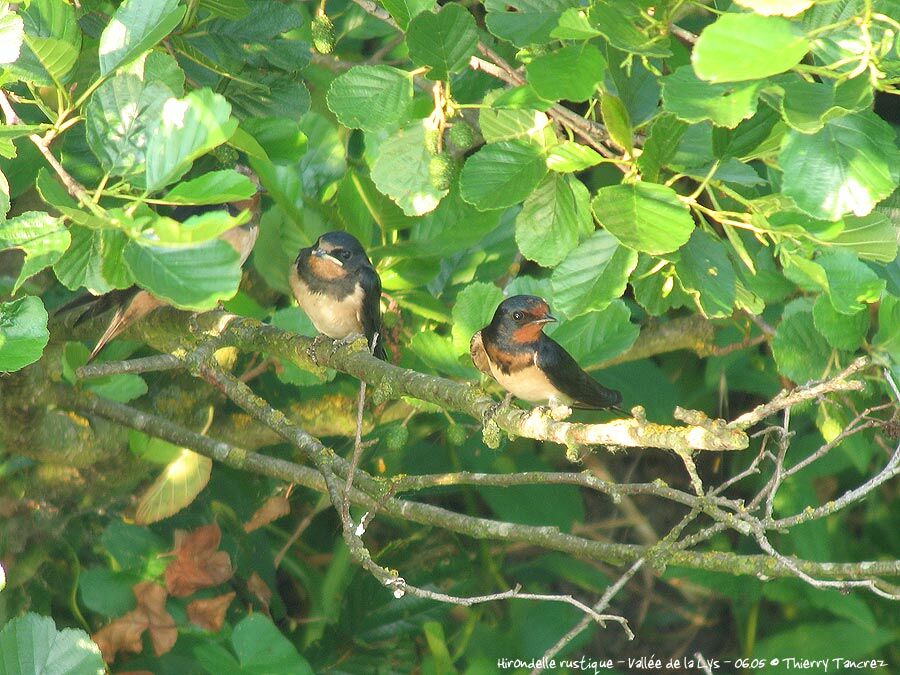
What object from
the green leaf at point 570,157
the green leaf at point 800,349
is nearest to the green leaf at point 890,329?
the green leaf at point 800,349

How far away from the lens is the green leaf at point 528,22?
2025 mm

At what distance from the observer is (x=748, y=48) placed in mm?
1470

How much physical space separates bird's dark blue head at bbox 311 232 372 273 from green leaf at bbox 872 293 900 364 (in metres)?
1.50

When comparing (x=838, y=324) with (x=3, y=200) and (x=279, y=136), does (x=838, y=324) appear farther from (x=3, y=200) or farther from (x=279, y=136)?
(x=3, y=200)

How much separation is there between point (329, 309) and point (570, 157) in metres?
1.65

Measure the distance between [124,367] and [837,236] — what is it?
1561 millimetres

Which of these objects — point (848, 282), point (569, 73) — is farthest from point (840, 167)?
point (569, 73)

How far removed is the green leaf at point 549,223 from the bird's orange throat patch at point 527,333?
87cm

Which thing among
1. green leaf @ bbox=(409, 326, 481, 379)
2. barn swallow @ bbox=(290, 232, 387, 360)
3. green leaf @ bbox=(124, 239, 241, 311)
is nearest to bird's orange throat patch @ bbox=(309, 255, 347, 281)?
barn swallow @ bbox=(290, 232, 387, 360)

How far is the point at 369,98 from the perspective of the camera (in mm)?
2197

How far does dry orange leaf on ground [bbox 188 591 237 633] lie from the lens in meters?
3.37

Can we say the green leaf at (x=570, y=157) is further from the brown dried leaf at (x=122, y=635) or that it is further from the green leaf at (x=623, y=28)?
the brown dried leaf at (x=122, y=635)

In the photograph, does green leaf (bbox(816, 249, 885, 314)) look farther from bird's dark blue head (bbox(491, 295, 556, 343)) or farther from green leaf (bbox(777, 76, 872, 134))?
bird's dark blue head (bbox(491, 295, 556, 343))

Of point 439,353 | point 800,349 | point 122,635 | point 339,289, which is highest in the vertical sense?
point 800,349
